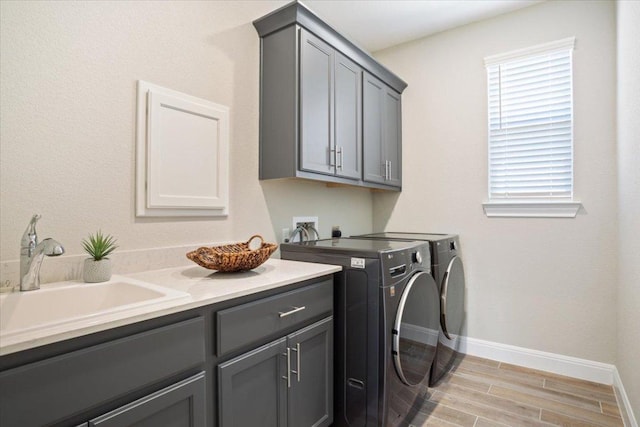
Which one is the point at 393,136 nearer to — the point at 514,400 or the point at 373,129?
the point at 373,129

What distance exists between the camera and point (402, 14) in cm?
258

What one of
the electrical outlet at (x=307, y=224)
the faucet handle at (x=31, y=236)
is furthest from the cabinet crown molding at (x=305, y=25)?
the faucet handle at (x=31, y=236)

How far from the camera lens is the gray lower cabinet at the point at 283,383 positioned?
1173 millimetres

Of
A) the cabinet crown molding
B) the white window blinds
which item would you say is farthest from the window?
the cabinet crown molding

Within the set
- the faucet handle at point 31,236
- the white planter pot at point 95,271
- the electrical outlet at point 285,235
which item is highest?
the faucet handle at point 31,236

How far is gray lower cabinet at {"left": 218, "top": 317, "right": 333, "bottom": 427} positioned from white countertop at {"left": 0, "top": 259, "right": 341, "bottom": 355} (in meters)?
0.24

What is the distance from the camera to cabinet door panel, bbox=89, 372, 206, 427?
86 cm

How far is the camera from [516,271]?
2594 millimetres

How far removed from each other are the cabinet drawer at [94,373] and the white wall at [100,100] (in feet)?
2.22

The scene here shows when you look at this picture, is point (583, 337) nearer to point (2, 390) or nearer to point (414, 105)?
point (414, 105)

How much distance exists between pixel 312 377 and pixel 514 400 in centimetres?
142

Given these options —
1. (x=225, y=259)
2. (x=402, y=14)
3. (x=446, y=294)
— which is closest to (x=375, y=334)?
(x=225, y=259)

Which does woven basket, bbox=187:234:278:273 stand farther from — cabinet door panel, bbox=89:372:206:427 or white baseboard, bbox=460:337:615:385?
white baseboard, bbox=460:337:615:385

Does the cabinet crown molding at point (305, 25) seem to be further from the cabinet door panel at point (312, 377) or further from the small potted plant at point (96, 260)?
the cabinet door panel at point (312, 377)
